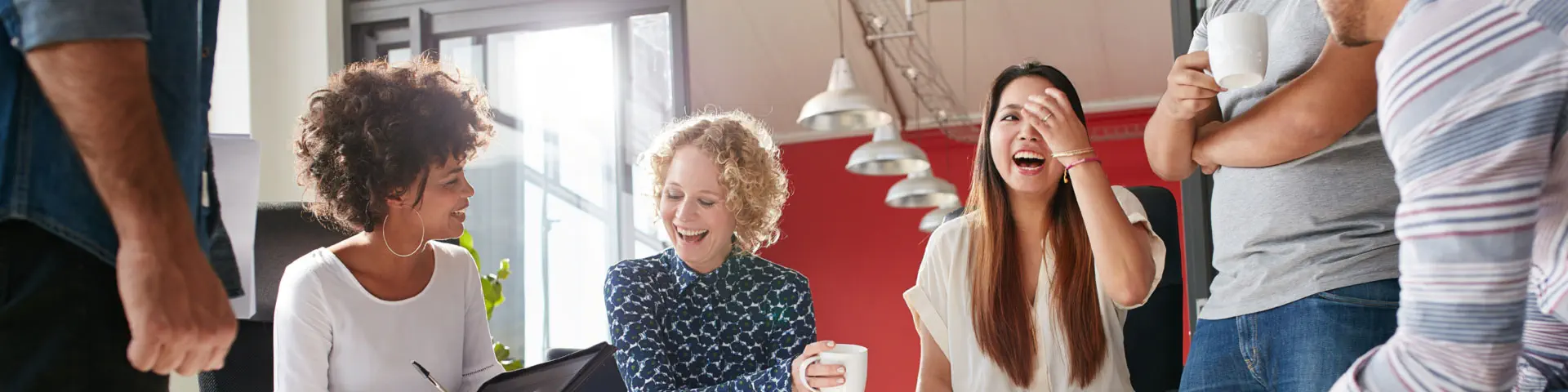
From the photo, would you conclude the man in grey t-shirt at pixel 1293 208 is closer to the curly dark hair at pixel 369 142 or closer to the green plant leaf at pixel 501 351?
the curly dark hair at pixel 369 142

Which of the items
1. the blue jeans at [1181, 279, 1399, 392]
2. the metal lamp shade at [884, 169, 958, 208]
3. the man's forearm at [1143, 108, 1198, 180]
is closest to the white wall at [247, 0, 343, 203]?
the metal lamp shade at [884, 169, 958, 208]

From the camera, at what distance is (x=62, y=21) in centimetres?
83

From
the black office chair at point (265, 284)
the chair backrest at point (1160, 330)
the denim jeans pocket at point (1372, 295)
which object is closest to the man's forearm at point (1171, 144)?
the denim jeans pocket at point (1372, 295)

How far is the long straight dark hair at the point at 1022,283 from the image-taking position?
166 centimetres

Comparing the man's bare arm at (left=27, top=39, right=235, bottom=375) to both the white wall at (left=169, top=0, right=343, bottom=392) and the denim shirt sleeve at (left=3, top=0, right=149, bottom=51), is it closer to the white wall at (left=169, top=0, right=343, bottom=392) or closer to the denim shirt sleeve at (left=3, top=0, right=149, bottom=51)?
the denim shirt sleeve at (left=3, top=0, right=149, bottom=51)

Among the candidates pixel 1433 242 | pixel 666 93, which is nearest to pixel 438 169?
pixel 1433 242

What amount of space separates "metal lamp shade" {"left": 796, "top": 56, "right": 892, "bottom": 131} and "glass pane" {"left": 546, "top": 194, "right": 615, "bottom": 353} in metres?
0.94

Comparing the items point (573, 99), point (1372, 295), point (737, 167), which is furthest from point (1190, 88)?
point (573, 99)

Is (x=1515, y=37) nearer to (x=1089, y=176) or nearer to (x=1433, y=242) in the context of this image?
(x=1433, y=242)

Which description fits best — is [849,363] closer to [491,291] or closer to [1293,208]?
[1293,208]

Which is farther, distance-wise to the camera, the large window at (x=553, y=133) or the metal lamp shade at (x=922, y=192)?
the metal lamp shade at (x=922, y=192)

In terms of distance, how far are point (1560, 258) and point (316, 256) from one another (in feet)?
5.63

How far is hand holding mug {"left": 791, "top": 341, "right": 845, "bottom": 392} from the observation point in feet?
4.23

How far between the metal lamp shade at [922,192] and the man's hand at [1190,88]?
4.01 meters
